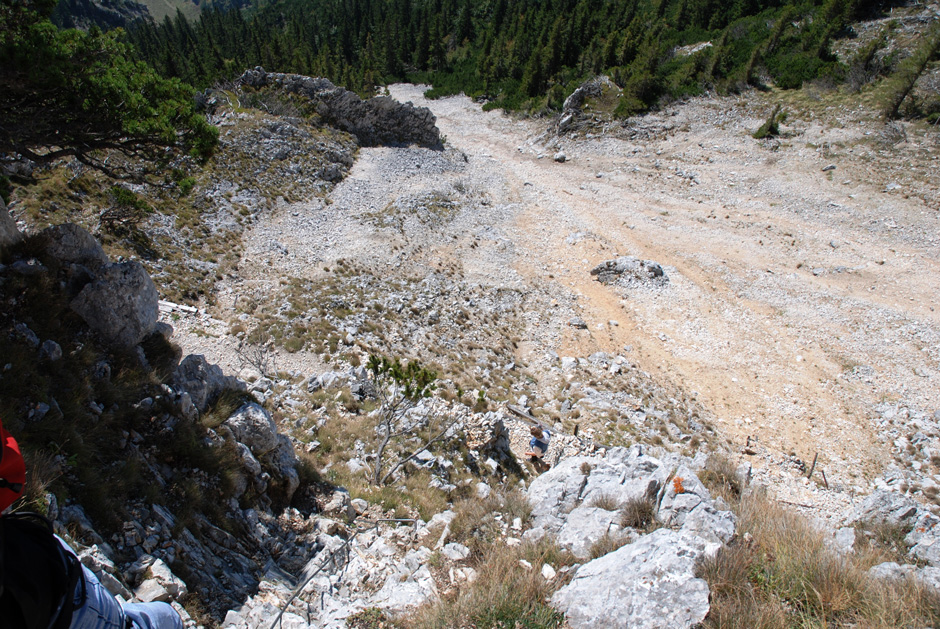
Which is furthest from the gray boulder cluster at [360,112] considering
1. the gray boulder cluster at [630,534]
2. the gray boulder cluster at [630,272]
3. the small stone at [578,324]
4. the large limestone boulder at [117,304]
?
the gray boulder cluster at [630,534]

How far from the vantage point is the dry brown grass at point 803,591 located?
366cm

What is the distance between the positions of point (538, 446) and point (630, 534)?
5885 millimetres

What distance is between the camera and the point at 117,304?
6918mm

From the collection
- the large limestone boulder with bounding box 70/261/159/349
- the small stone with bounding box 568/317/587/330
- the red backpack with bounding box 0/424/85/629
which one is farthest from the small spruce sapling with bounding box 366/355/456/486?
the small stone with bounding box 568/317/587/330

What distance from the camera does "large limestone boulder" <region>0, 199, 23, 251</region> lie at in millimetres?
6445

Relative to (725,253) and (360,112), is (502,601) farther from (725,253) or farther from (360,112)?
(360,112)

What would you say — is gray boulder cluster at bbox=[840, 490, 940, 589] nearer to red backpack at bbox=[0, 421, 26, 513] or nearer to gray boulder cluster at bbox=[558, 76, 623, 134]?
red backpack at bbox=[0, 421, 26, 513]

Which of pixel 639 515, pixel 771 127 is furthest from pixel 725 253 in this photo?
pixel 639 515

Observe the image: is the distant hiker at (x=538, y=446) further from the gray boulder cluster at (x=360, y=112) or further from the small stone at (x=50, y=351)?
the gray boulder cluster at (x=360, y=112)

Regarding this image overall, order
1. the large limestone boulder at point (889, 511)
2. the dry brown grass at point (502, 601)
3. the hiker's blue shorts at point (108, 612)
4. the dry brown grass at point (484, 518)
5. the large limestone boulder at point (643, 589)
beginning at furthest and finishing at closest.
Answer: the large limestone boulder at point (889, 511) → the dry brown grass at point (484, 518) → the dry brown grass at point (502, 601) → the large limestone boulder at point (643, 589) → the hiker's blue shorts at point (108, 612)

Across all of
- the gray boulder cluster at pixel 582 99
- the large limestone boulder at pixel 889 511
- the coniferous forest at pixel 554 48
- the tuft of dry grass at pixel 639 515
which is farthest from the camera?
the coniferous forest at pixel 554 48

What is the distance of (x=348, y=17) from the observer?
86.8 meters

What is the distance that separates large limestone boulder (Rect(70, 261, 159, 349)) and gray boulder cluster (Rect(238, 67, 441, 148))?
30225 mm

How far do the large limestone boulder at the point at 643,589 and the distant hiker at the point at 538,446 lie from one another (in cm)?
635
